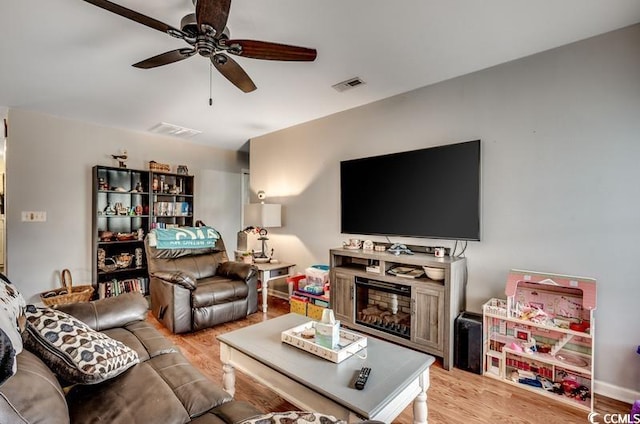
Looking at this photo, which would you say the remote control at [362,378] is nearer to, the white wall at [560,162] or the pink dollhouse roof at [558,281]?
the pink dollhouse roof at [558,281]

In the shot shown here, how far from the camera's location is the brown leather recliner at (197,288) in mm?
2959

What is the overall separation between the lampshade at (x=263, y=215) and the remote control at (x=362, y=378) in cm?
279

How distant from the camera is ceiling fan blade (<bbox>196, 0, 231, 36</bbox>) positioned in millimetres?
1463

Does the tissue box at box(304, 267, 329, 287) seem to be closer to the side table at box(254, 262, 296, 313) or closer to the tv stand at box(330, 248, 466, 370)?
the tv stand at box(330, 248, 466, 370)

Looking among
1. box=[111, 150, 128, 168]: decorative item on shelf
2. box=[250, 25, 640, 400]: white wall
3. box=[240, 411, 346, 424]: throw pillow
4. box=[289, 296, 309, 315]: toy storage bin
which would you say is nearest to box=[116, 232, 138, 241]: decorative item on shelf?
box=[111, 150, 128, 168]: decorative item on shelf

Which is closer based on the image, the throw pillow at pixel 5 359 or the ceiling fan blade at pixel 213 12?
the throw pillow at pixel 5 359

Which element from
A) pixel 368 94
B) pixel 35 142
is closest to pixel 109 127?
pixel 35 142

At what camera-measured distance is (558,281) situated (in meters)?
2.15

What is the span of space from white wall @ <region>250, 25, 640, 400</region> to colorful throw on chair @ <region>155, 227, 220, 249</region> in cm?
244

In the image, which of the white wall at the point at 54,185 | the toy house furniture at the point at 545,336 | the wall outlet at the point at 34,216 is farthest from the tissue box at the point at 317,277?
the wall outlet at the point at 34,216

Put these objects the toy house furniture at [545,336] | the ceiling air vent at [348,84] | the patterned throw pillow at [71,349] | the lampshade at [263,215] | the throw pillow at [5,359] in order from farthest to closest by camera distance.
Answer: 1. the lampshade at [263,215]
2. the ceiling air vent at [348,84]
3. the toy house furniture at [545,336]
4. the patterned throw pillow at [71,349]
5. the throw pillow at [5,359]

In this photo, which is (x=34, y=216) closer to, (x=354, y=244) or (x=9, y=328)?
(x=9, y=328)

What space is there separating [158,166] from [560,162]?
4707 mm

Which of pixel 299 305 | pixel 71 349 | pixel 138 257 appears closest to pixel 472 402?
pixel 299 305
